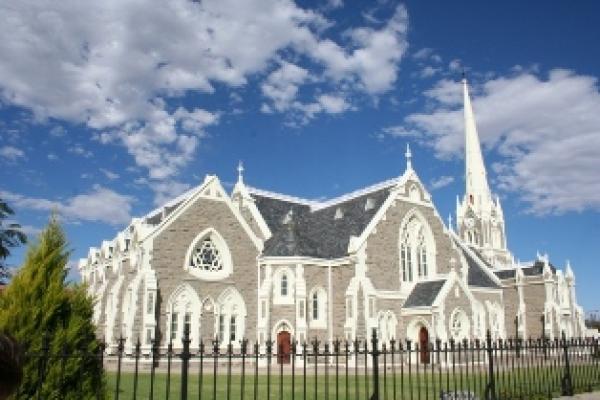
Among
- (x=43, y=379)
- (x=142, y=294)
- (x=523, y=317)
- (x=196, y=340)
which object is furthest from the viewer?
(x=523, y=317)

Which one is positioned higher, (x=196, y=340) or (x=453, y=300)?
(x=453, y=300)

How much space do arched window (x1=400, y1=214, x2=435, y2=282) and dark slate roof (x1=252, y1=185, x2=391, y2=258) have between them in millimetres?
2893

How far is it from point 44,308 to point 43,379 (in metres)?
0.98

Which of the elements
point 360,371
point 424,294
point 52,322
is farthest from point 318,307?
point 52,322

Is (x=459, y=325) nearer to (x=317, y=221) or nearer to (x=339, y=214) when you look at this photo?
(x=339, y=214)

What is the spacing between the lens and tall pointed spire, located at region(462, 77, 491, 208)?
6969 cm

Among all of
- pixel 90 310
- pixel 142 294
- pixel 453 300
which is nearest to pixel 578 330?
pixel 453 300

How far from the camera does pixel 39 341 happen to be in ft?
24.2

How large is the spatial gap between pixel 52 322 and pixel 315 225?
3165 cm

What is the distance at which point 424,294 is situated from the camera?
109 ft

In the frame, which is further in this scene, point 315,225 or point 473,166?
point 473,166

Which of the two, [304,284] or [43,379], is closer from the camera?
[43,379]

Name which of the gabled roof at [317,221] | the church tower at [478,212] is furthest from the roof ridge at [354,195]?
the church tower at [478,212]

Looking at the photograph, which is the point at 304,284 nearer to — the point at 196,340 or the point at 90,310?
the point at 196,340
